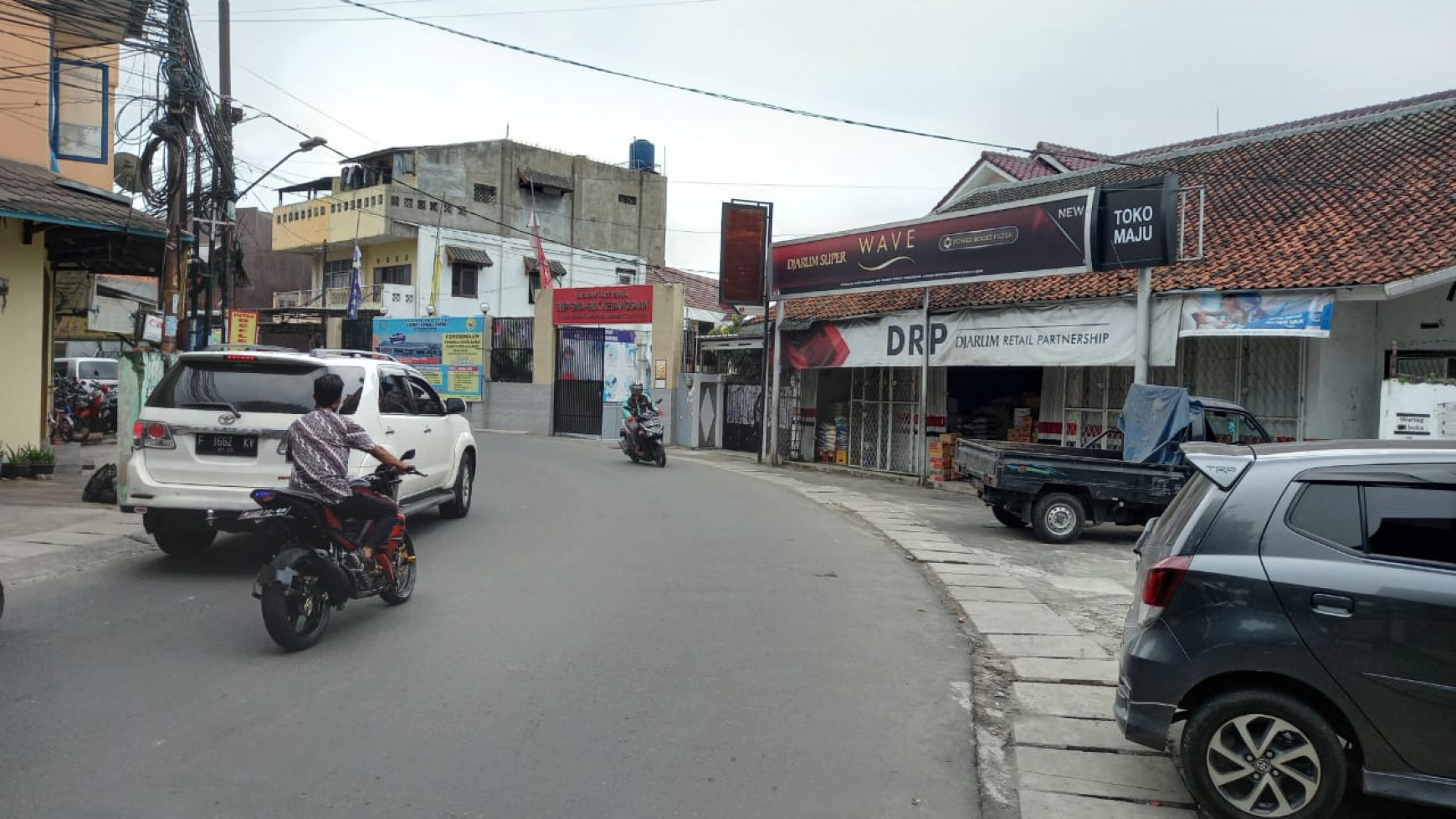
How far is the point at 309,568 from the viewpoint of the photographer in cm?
611

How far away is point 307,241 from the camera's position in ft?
152

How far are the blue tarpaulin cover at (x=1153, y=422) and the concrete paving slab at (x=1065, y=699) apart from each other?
659cm

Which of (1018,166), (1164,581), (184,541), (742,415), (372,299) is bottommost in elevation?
(184,541)

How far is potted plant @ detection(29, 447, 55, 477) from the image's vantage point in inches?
535

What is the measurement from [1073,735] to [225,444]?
669cm

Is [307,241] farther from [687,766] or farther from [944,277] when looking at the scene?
[687,766]

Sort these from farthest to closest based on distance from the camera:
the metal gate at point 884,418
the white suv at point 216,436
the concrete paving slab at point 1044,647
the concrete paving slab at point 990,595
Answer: the metal gate at point 884,418 → the concrete paving slab at point 990,595 → the white suv at point 216,436 → the concrete paving slab at point 1044,647

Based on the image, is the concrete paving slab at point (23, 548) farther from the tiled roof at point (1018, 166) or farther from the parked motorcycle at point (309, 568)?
the tiled roof at point (1018, 166)

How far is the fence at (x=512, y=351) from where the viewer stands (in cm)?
3262

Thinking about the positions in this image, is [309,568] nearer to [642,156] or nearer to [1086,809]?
[1086,809]

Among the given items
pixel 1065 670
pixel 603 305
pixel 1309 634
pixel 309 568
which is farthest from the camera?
pixel 603 305

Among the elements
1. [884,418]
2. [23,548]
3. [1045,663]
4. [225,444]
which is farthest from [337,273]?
[1045,663]

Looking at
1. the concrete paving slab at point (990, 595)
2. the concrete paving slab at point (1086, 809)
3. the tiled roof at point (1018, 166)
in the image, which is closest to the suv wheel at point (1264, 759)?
the concrete paving slab at point (1086, 809)

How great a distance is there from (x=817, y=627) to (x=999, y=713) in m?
1.82
